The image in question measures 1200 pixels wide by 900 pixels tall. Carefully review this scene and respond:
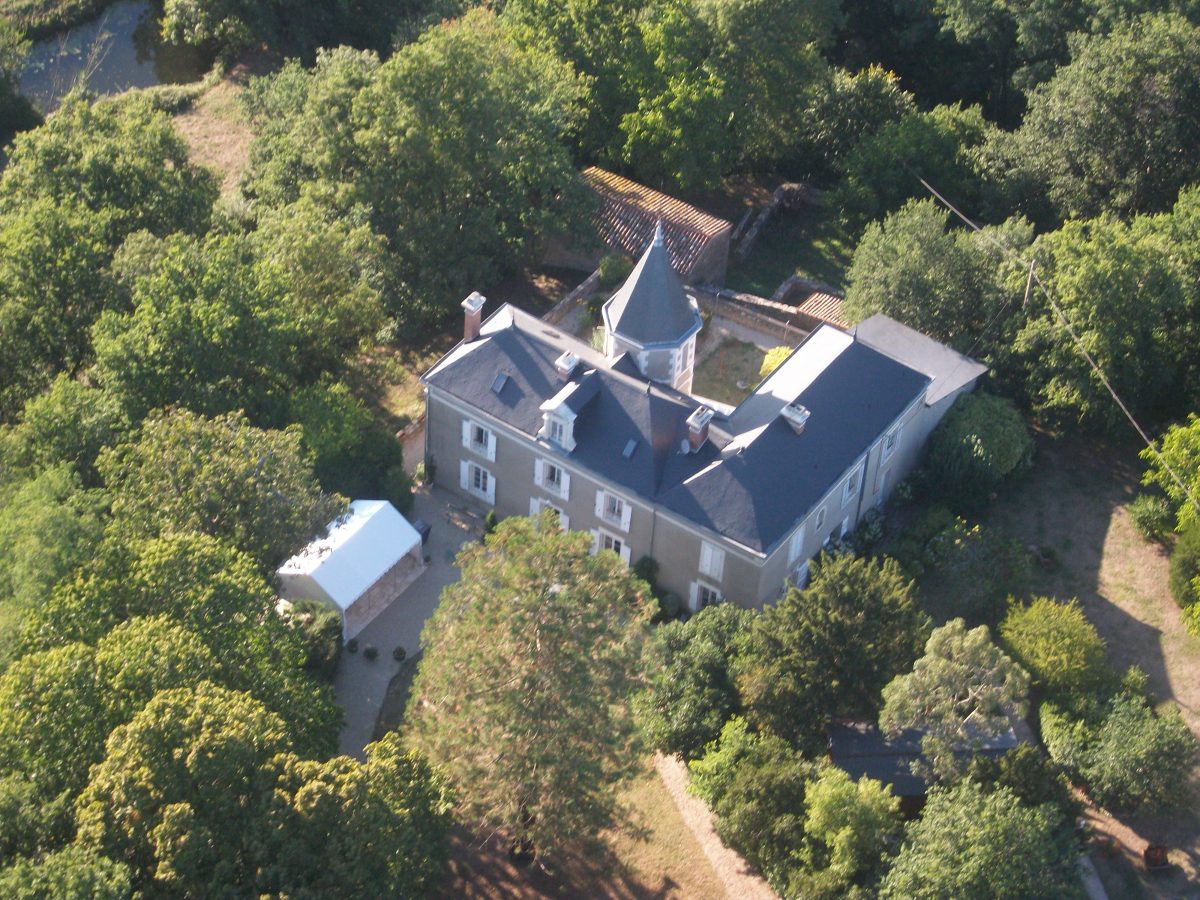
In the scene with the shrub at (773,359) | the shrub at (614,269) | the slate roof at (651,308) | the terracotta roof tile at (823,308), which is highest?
the slate roof at (651,308)

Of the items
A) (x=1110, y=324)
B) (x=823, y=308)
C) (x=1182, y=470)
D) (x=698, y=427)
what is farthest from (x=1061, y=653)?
(x=823, y=308)

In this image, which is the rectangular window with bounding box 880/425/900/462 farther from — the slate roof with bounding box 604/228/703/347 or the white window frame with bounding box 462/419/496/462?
the white window frame with bounding box 462/419/496/462

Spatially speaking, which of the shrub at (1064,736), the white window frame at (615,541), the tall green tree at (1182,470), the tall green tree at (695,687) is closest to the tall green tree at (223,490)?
the white window frame at (615,541)

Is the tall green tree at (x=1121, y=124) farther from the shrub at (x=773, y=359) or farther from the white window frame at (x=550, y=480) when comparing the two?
the white window frame at (x=550, y=480)

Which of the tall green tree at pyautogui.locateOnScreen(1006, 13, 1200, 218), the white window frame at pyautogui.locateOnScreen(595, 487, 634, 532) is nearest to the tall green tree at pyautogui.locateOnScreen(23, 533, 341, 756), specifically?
the white window frame at pyautogui.locateOnScreen(595, 487, 634, 532)

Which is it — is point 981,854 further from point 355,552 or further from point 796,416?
point 355,552

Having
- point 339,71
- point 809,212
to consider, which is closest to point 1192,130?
point 809,212

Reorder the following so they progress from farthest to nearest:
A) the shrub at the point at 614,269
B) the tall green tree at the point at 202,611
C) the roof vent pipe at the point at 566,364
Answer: the shrub at the point at 614,269 < the roof vent pipe at the point at 566,364 < the tall green tree at the point at 202,611

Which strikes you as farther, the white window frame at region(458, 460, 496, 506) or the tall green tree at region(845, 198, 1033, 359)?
the tall green tree at region(845, 198, 1033, 359)
